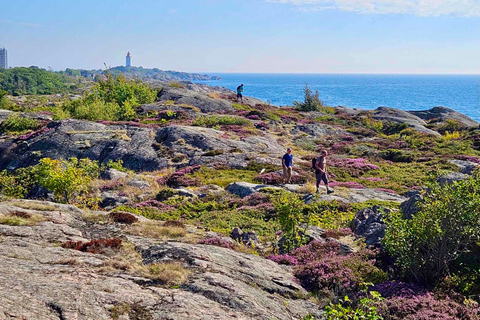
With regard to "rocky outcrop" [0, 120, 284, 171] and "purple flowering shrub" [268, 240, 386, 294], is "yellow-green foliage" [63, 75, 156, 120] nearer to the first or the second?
"rocky outcrop" [0, 120, 284, 171]

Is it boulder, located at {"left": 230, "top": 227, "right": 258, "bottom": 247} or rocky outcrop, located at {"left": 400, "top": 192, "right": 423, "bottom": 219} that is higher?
rocky outcrop, located at {"left": 400, "top": 192, "right": 423, "bottom": 219}

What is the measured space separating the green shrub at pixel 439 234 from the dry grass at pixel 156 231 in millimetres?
6893

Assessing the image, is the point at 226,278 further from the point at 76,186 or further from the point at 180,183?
the point at 180,183

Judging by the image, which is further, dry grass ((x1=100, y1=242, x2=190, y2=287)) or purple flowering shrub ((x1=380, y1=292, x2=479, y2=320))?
dry grass ((x1=100, y1=242, x2=190, y2=287))

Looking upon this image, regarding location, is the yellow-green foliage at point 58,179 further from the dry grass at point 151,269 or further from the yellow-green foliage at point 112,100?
the yellow-green foliage at point 112,100

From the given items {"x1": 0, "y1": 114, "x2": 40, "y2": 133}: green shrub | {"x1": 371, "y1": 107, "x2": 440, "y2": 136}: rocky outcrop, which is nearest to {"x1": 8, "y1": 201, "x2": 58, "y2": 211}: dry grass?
{"x1": 0, "y1": 114, "x2": 40, "y2": 133}: green shrub

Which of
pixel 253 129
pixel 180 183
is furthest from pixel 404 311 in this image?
pixel 253 129

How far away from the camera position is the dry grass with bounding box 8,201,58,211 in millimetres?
13797

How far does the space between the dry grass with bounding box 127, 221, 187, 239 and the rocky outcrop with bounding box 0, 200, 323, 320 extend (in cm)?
62

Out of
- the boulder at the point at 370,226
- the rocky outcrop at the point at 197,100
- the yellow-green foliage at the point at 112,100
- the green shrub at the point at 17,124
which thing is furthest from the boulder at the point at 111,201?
the rocky outcrop at the point at 197,100

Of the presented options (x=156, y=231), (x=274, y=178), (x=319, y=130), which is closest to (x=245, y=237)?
(x=156, y=231)

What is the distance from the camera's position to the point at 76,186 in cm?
1839

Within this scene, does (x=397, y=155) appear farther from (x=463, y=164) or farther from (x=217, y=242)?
(x=217, y=242)

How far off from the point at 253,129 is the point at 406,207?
97.9 ft
